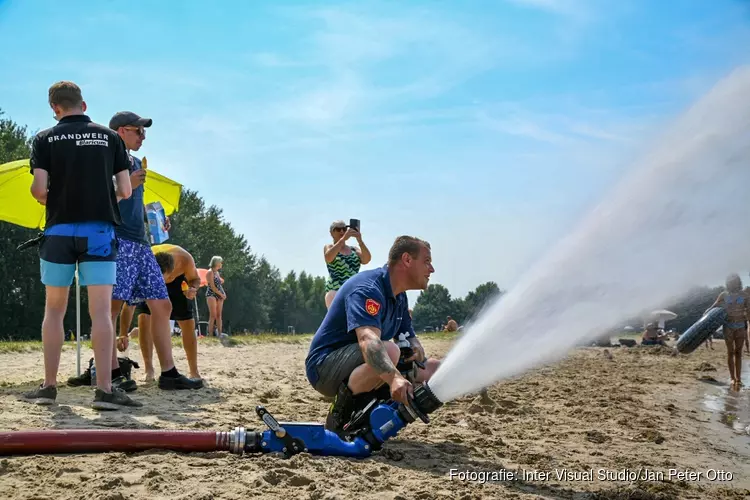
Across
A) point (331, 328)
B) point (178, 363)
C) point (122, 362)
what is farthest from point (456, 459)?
point (178, 363)

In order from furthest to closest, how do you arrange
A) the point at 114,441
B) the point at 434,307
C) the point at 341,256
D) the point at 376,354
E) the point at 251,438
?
the point at 434,307 → the point at 341,256 → the point at 376,354 → the point at 251,438 → the point at 114,441

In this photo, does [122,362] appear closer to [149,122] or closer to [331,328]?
[149,122]

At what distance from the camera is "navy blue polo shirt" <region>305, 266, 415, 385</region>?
16.3ft

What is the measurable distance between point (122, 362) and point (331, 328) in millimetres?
3230

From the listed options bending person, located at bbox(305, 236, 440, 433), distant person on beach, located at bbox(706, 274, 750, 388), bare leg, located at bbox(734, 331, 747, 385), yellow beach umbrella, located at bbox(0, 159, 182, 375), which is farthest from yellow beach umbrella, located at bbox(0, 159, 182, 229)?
bare leg, located at bbox(734, 331, 747, 385)

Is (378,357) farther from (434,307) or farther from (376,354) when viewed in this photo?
(434,307)

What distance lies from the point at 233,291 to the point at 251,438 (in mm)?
69954

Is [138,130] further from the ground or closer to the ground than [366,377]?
further from the ground

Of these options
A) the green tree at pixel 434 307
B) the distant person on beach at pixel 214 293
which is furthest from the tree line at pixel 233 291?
the distant person on beach at pixel 214 293

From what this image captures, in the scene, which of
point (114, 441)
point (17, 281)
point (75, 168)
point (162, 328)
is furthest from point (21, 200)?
point (17, 281)

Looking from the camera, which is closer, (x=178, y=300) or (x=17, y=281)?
(x=178, y=300)

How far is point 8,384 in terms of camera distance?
24.6 ft

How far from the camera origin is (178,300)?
814cm

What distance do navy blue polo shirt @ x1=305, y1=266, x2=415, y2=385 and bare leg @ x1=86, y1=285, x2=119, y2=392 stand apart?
169 cm
